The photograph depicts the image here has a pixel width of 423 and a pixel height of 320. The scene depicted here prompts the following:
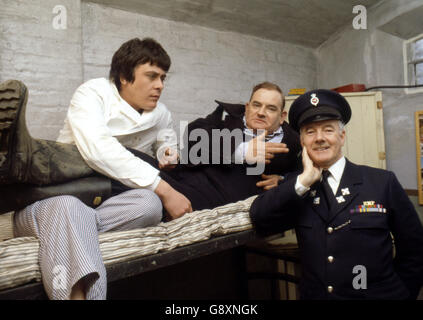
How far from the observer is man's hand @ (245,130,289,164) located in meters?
1.65

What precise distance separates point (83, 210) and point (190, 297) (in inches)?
67.9

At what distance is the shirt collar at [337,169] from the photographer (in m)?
1.36

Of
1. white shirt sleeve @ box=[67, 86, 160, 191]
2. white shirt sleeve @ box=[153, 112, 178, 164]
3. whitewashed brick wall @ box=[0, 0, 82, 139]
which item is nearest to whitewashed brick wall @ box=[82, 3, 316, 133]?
whitewashed brick wall @ box=[0, 0, 82, 139]

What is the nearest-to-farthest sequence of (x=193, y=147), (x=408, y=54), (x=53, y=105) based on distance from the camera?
1. (x=193, y=147)
2. (x=53, y=105)
3. (x=408, y=54)

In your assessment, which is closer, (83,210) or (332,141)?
(83,210)

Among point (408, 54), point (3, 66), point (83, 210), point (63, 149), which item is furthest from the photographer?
point (408, 54)

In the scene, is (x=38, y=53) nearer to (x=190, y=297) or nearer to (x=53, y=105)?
(x=53, y=105)

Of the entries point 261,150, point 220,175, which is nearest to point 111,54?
point 220,175

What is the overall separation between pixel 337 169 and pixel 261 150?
0.42 m

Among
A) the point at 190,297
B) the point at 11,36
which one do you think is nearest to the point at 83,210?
the point at 190,297

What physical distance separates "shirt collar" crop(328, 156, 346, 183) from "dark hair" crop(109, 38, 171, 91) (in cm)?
105

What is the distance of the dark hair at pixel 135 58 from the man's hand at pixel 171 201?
0.67m

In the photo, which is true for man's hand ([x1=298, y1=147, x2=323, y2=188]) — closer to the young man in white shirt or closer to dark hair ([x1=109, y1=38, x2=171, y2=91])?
the young man in white shirt

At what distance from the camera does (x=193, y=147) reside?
177 centimetres
